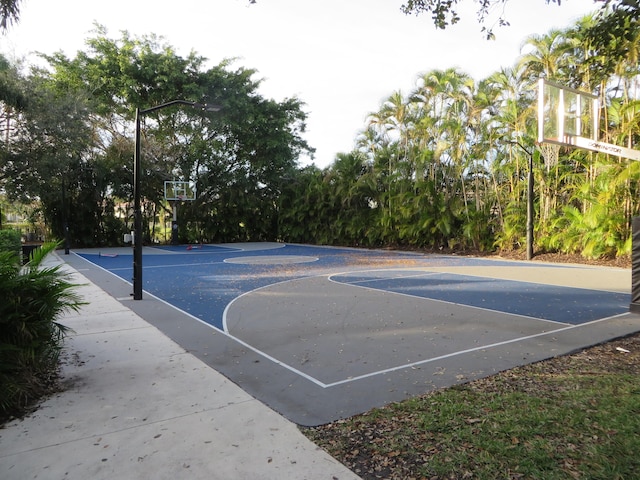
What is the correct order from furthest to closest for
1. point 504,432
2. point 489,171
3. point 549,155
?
point 489,171
point 549,155
point 504,432

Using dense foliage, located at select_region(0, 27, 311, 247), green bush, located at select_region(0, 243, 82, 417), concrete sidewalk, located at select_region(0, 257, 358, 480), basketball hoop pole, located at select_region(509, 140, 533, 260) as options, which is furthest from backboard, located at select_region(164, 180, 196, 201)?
green bush, located at select_region(0, 243, 82, 417)

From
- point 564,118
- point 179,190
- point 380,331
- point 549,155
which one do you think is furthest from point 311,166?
point 380,331

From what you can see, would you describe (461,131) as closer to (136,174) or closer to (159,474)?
(136,174)

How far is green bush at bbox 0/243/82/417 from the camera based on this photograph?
152 inches

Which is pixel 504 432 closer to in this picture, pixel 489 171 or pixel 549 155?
pixel 549 155

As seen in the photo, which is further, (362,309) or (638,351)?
(362,309)

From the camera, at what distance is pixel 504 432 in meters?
3.30

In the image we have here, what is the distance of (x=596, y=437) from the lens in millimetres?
3195

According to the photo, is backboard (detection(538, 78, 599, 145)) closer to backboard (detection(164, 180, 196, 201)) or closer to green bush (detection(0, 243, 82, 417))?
green bush (detection(0, 243, 82, 417))

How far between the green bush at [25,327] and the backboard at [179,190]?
894 inches

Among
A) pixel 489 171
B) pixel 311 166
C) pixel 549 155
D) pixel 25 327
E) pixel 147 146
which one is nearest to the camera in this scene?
pixel 25 327

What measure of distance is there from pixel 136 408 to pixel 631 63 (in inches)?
630

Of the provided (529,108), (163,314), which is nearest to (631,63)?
(529,108)

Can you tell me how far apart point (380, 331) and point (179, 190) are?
74.5 ft
